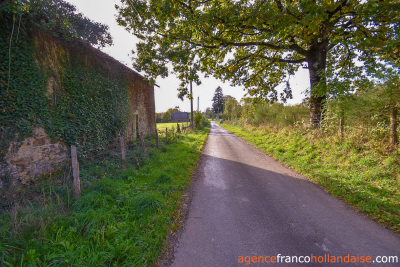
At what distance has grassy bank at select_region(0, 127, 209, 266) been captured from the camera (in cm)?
222

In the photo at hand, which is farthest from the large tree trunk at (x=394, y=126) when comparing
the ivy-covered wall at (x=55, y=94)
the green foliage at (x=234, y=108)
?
the green foliage at (x=234, y=108)

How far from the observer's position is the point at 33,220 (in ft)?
8.96

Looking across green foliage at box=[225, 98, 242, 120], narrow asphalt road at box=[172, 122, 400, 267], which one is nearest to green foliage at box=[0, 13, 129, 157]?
narrow asphalt road at box=[172, 122, 400, 267]

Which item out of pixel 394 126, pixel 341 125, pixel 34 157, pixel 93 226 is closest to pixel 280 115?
pixel 341 125

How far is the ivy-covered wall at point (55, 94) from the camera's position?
4254 mm

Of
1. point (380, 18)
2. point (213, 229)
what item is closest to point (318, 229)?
point (213, 229)

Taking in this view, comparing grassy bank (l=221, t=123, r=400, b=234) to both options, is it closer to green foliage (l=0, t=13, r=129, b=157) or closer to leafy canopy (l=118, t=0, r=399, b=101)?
leafy canopy (l=118, t=0, r=399, b=101)

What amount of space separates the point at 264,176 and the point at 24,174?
7783 millimetres

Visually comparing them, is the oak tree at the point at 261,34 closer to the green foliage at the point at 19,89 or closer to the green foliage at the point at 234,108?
the green foliage at the point at 19,89

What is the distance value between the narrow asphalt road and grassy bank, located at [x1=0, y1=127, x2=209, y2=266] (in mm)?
581

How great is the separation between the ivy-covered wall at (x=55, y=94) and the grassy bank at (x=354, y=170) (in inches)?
351

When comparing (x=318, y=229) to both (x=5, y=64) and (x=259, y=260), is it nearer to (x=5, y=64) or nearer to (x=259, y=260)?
(x=259, y=260)

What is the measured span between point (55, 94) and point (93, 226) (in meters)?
5.15

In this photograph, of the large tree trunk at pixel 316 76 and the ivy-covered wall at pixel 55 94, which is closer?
the ivy-covered wall at pixel 55 94
